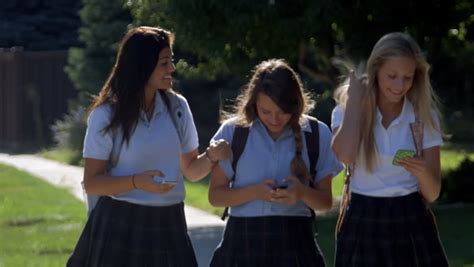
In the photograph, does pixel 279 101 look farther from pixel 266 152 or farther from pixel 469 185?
pixel 469 185

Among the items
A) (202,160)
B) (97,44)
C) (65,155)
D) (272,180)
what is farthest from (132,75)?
(97,44)

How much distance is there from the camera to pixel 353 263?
4816 millimetres

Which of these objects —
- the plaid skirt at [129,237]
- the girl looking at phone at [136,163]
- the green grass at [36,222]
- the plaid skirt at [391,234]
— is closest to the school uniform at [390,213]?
the plaid skirt at [391,234]

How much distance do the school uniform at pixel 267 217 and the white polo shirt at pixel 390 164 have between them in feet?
0.53

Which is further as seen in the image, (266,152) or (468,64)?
(468,64)

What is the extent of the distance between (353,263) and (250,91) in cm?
88

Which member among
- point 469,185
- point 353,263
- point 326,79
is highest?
point 353,263

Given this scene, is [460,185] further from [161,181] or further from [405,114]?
[161,181]

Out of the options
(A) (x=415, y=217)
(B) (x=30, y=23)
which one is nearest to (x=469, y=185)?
Result: (A) (x=415, y=217)

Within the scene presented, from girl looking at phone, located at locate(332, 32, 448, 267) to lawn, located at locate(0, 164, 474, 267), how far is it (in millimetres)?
4105

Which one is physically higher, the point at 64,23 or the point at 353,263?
the point at 353,263

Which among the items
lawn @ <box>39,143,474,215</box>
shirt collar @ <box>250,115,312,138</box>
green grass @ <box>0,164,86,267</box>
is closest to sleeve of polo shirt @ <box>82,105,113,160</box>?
shirt collar @ <box>250,115,312,138</box>

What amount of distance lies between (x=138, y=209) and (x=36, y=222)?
24.6 feet

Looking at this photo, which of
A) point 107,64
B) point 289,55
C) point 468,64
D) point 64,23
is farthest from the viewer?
point 64,23
